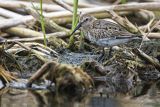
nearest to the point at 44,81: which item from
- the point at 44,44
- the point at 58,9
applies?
the point at 44,44

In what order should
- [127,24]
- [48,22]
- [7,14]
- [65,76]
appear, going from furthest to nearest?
[7,14] → [48,22] → [127,24] → [65,76]

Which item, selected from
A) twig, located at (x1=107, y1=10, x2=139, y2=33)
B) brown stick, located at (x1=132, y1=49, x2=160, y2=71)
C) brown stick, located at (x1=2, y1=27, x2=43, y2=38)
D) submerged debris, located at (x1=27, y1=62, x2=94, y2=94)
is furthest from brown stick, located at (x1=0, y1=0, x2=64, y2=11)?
submerged debris, located at (x1=27, y1=62, x2=94, y2=94)

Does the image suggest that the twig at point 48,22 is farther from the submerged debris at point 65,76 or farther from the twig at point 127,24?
the submerged debris at point 65,76

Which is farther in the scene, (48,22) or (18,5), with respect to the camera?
(18,5)

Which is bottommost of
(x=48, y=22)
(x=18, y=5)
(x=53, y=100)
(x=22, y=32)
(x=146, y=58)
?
(x=53, y=100)

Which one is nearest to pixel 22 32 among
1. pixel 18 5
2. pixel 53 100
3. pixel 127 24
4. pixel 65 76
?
pixel 18 5

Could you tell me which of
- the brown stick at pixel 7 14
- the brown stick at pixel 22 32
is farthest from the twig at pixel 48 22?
the brown stick at pixel 7 14

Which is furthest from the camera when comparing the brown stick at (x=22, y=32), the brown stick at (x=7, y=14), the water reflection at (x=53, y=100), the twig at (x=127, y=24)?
the brown stick at (x=7, y=14)

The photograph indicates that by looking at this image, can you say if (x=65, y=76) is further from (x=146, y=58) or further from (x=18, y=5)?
A: (x=18, y=5)

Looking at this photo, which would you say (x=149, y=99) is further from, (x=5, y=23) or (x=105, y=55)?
(x=5, y=23)
